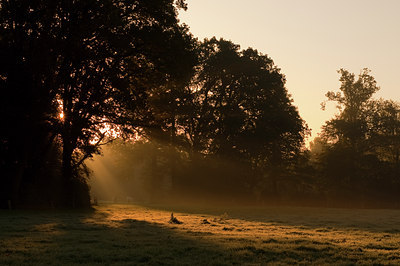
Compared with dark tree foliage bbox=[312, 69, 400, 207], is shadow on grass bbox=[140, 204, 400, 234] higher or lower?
lower

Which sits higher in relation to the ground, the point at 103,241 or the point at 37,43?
the point at 37,43

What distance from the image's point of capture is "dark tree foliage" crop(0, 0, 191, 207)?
3625cm

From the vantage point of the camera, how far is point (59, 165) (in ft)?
140

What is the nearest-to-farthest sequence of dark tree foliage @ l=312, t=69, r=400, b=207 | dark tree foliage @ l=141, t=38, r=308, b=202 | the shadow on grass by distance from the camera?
the shadow on grass < dark tree foliage @ l=141, t=38, r=308, b=202 < dark tree foliage @ l=312, t=69, r=400, b=207

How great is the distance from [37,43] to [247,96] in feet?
131

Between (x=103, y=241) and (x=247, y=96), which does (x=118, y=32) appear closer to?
(x=103, y=241)

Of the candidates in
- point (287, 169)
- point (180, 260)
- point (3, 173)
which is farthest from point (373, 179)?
point (180, 260)

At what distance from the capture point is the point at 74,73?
39.8m

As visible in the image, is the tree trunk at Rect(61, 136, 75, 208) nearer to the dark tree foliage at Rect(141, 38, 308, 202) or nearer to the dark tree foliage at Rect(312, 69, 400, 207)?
the dark tree foliage at Rect(141, 38, 308, 202)

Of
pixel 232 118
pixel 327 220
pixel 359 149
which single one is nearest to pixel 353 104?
pixel 359 149

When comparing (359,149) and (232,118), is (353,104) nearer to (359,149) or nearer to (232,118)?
(359,149)

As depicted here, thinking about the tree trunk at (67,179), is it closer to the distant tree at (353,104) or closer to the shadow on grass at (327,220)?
the shadow on grass at (327,220)

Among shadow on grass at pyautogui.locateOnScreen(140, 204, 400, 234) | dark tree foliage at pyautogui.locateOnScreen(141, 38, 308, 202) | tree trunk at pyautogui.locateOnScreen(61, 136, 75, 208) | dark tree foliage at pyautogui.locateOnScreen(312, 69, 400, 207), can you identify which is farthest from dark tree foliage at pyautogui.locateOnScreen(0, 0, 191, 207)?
dark tree foliage at pyautogui.locateOnScreen(312, 69, 400, 207)

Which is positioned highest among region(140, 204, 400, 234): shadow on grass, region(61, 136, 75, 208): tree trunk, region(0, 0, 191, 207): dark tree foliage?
region(0, 0, 191, 207): dark tree foliage
